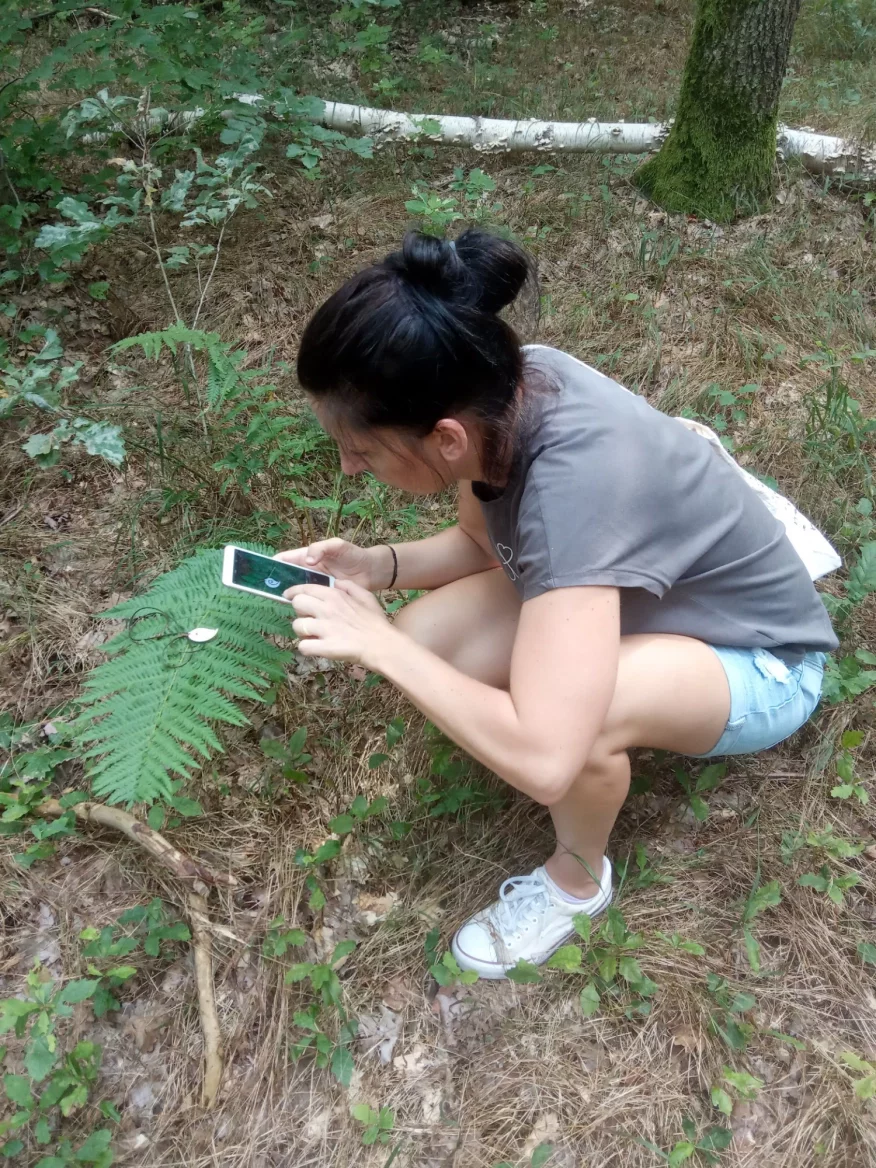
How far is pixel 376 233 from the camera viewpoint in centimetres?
373

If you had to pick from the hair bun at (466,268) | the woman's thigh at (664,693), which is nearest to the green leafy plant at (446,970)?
the woman's thigh at (664,693)

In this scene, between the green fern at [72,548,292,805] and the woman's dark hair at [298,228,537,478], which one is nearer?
the woman's dark hair at [298,228,537,478]

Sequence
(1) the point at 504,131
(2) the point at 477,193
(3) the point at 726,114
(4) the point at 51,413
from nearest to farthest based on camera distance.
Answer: (4) the point at 51,413 < (3) the point at 726,114 < (2) the point at 477,193 < (1) the point at 504,131

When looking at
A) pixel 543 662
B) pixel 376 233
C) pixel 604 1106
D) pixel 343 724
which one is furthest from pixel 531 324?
pixel 604 1106

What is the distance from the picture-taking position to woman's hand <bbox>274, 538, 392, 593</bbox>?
1854 millimetres

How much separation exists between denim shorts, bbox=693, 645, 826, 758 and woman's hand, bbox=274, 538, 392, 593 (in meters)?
0.89

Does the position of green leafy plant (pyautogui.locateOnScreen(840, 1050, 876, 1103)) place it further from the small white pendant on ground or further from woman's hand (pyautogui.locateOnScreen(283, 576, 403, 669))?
the small white pendant on ground

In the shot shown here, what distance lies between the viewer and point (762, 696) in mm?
1656

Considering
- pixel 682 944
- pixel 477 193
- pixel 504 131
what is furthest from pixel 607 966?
pixel 504 131

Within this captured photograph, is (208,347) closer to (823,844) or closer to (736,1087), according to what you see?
(823,844)

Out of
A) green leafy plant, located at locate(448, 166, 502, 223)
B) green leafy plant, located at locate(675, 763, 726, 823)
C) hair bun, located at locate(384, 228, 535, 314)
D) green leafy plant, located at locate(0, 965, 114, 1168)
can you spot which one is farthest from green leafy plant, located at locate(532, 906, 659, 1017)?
green leafy plant, located at locate(448, 166, 502, 223)

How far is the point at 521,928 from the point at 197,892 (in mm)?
834

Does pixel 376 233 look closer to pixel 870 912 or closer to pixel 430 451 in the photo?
pixel 430 451

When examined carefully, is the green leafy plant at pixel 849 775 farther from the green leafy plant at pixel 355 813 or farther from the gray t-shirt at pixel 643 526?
the green leafy plant at pixel 355 813
